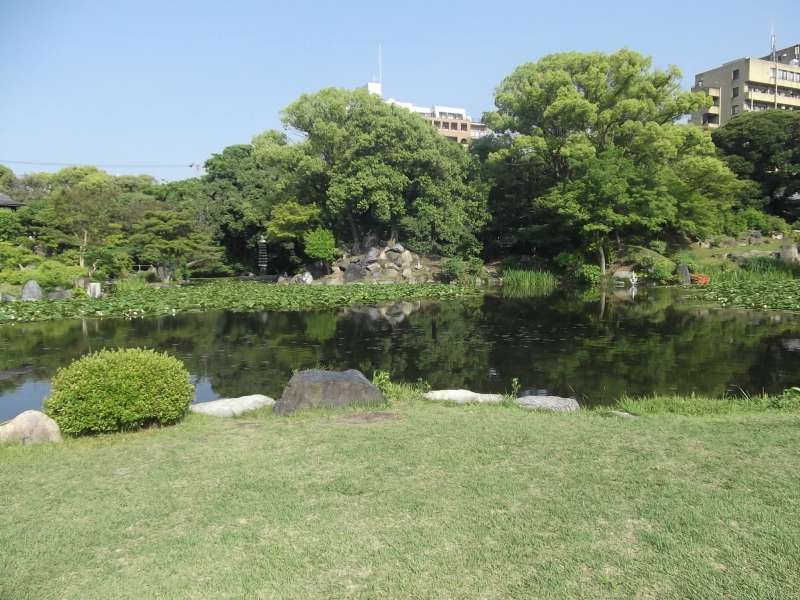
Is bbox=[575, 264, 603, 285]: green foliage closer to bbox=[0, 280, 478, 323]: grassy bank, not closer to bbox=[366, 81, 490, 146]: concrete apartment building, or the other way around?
bbox=[0, 280, 478, 323]: grassy bank

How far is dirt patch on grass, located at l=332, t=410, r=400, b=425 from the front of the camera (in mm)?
6285

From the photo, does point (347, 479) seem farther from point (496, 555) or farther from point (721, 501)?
point (721, 501)

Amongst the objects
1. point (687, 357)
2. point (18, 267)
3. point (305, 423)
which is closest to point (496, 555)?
point (305, 423)

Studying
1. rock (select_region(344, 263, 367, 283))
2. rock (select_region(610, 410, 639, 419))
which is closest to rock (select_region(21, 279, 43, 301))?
rock (select_region(344, 263, 367, 283))

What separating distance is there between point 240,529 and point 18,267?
23917mm

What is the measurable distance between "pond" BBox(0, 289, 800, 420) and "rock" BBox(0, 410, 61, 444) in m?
2.80

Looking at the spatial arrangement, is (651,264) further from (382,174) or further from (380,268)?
(382,174)

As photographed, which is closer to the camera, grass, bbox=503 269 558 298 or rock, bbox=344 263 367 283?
grass, bbox=503 269 558 298

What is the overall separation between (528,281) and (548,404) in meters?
22.5

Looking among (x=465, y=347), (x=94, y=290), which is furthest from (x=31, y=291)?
(x=465, y=347)

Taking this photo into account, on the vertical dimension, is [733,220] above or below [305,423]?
above

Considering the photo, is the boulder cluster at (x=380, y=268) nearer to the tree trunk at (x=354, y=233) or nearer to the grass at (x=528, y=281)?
the tree trunk at (x=354, y=233)

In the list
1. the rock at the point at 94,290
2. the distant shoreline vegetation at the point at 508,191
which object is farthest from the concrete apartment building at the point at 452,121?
the rock at the point at 94,290

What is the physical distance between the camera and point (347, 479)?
4410mm
